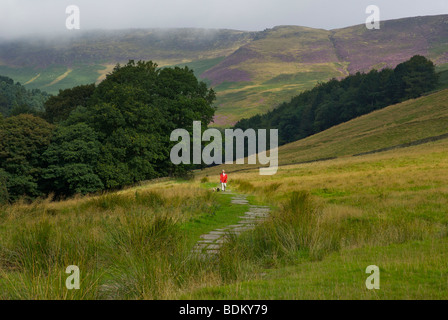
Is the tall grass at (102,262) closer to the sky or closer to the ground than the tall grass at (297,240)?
closer to the sky

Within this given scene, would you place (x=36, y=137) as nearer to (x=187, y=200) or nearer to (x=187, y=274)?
(x=187, y=200)

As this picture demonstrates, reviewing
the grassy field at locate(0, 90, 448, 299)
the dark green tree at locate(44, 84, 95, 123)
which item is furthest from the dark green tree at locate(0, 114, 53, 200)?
the grassy field at locate(0, 90, 448, 299)

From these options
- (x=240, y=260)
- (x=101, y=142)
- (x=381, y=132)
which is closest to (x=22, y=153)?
(x=101, y=142)

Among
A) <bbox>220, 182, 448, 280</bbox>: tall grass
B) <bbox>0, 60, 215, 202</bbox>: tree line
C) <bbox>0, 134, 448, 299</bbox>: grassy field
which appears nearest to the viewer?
<bbox>0, 134, 448, 299</bbox>: grassy field

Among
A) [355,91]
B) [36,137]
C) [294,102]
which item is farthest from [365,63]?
[36,137]

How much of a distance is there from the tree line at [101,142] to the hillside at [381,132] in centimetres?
2183

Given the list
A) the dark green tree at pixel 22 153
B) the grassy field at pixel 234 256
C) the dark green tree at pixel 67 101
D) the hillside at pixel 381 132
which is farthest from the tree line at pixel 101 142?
the grassy field at pixel 234 256

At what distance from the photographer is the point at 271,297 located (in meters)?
4.80

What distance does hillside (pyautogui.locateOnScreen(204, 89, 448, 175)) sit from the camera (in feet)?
191

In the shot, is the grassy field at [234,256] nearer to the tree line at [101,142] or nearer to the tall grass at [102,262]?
the tall grass at [102,262]

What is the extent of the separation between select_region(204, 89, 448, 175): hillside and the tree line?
71.6ft

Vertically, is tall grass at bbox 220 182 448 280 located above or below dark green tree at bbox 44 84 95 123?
below

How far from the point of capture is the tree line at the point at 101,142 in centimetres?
3709

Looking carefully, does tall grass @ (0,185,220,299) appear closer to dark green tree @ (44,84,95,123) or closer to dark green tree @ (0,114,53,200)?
dark green tree @ (0,114,53,200)
